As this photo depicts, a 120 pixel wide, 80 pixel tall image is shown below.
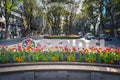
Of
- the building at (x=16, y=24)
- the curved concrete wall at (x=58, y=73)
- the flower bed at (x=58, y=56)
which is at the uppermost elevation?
the building at (x=16, y=24)

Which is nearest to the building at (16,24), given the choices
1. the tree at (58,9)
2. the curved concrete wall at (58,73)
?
the tree at (58,9)

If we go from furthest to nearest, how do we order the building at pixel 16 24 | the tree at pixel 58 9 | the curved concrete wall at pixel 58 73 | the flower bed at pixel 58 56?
1. the building at pixel 16 24
2. the tree at pixel 58 9
3. the flower bed at pixel 58 56
4. the curved concrete wall at pixel 58 73

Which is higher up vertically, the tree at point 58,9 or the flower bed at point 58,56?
the tree at point 58,9

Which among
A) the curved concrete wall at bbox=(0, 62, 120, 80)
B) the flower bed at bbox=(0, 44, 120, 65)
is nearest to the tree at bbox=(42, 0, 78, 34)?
the flower bed at bbox=(0, 44, 120, 65)

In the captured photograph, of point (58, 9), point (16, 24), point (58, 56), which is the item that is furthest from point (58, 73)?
point (16, 24)

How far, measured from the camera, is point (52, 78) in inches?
329

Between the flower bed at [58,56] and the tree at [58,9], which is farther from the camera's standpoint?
the tree at [58,9]

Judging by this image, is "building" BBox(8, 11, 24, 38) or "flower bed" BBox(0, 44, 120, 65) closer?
"flower bed" BBox(0, 44, 120, 65)

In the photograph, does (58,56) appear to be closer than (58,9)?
Yes

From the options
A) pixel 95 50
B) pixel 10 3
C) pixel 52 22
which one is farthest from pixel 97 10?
pixel 95 50

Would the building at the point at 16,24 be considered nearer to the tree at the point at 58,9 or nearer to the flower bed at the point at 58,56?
the tree at the point at 58,9

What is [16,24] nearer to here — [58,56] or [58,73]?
[58,56]

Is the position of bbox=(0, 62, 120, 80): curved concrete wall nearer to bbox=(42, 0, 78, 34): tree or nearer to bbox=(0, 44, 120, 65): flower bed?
bbox=(0, 44, 120, 65): flower bed

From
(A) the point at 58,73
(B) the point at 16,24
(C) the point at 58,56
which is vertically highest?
(B) the point at 16,24
